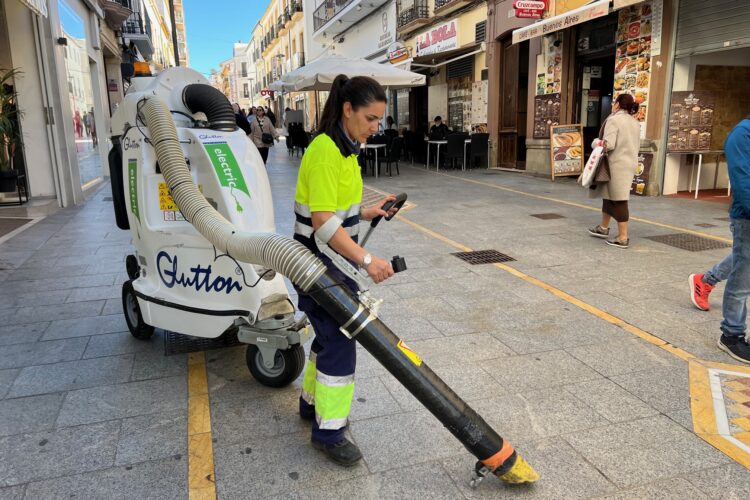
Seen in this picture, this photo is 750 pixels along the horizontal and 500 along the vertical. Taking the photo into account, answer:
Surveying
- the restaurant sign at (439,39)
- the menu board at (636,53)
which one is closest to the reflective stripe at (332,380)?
the menu board at (636,53)

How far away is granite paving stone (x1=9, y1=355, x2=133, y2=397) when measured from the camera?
3324 mm

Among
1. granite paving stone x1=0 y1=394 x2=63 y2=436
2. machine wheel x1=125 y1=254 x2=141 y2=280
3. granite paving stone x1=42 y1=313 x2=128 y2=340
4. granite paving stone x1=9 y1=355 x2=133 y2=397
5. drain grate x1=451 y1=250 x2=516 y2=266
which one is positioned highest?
machine wheel x1=125 y1=254 x2=141 y2=280

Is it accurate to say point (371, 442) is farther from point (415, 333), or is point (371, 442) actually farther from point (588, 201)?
point (588, 201)

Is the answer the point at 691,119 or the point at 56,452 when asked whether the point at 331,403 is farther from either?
the point at 691,119

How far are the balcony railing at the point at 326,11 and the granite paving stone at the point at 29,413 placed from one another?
24.6 metres

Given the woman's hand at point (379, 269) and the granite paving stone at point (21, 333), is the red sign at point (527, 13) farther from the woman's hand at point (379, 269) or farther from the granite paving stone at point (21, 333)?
the woman's hand at point (379, 269)

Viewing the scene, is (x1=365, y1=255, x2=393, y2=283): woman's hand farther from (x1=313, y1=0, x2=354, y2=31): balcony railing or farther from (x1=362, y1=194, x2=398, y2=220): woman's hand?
(x1=313, y1=0, x2=354, y2=31): balcony railing

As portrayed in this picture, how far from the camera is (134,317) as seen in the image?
3.98m

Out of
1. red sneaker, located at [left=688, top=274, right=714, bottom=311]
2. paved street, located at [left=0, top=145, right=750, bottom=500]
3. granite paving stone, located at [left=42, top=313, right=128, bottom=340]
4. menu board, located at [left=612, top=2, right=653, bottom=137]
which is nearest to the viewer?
paved street, located at [left=0, top=145, right=750, bottom=500]

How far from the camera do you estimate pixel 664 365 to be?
3.58 m

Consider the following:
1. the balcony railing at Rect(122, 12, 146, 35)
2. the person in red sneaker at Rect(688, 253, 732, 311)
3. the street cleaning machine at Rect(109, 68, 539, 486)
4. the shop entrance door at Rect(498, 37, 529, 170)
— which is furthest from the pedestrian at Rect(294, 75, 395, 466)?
the balcony railing at Rect(122, 12, 146, 35)

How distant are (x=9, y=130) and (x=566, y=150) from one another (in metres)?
11.1

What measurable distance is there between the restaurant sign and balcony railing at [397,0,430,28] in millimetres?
579

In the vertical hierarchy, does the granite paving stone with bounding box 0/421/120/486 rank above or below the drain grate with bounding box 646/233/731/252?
below
